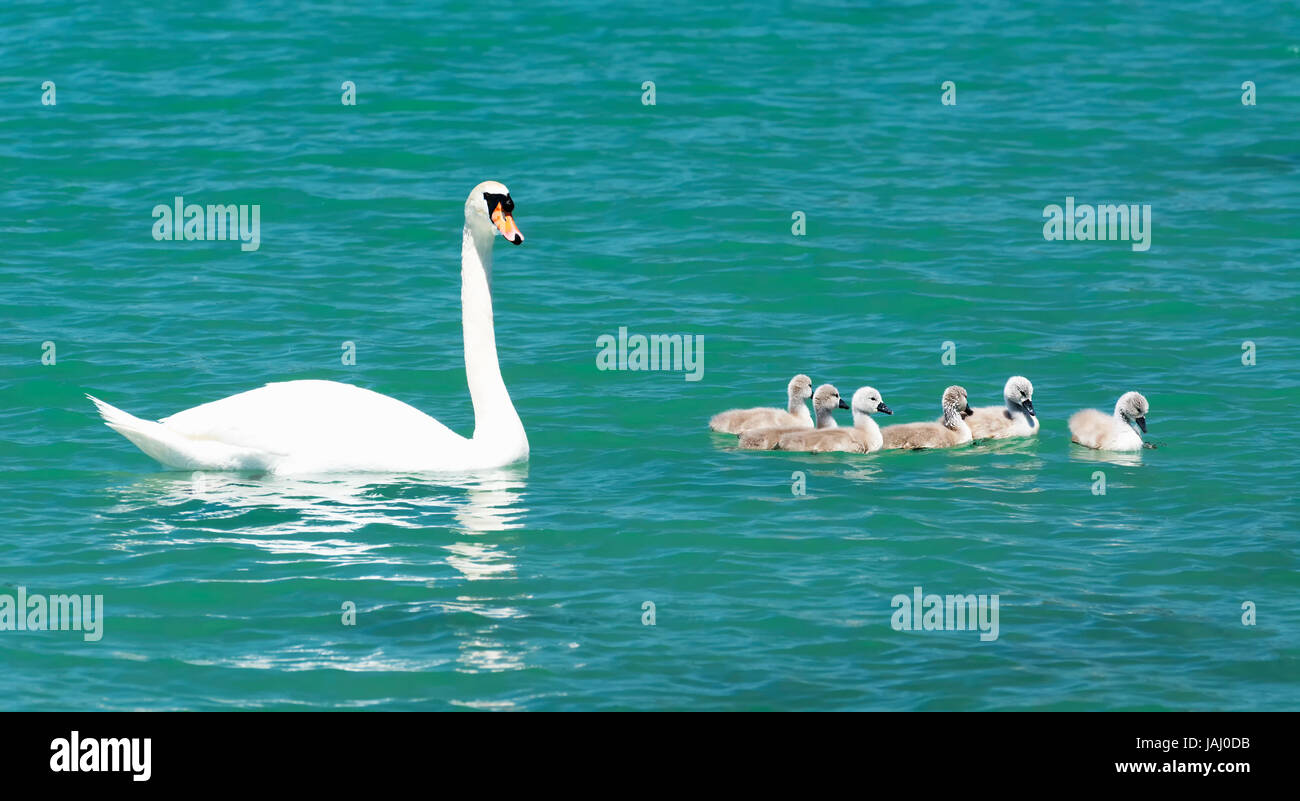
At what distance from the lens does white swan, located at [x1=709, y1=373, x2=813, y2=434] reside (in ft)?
48.7

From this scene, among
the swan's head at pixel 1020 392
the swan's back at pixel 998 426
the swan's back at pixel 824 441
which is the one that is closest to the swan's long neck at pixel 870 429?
the swan's back at pixel 824 441

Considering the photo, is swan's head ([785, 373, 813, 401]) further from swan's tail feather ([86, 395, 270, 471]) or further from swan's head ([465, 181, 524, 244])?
swan's tail feather ([86, 395, 270, 471])

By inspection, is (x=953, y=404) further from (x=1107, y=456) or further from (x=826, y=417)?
(x=1107, y=456)

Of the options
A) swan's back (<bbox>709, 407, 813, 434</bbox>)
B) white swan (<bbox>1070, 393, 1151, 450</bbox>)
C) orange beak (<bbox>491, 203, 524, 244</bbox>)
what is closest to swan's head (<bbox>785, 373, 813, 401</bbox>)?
swan's back (<bbox>709, 407, 813, 434</bbox>)

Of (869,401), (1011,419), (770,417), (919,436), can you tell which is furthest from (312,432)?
(1011,419)

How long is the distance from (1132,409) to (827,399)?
2282mm

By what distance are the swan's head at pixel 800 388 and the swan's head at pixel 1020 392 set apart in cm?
155

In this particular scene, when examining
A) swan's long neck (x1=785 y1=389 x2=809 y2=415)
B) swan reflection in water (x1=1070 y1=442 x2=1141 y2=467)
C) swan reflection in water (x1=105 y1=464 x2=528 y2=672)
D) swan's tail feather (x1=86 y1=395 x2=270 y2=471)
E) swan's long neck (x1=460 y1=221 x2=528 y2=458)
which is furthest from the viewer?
swan's long neck (x1=785 y1=389 x2=809 y2=415)

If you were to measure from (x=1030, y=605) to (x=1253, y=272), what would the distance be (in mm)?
9447

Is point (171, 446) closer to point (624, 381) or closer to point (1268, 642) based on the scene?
point (624, 381)

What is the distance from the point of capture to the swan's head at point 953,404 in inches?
584

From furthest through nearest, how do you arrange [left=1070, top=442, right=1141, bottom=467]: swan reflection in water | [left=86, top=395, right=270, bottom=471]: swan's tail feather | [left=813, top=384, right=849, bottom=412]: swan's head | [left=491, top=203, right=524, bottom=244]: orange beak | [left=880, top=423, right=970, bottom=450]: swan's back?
[left=813, top=384, right=849, bottom=412]: swan's head, [left=880, top=423, right=970, bottom=450]: swan's back, [left=1070, top=442, right=1141, bottom=467]: swan reflection in water, [left=86, top=395, right=270, bottom=471]: swan's tail feather, [left=491, top=203, right=524, bottom=244]: orange beak

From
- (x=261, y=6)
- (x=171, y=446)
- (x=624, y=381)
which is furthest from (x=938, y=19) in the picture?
(x=171, y=446)

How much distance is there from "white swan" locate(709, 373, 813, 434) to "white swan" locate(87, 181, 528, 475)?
2.15 metres
